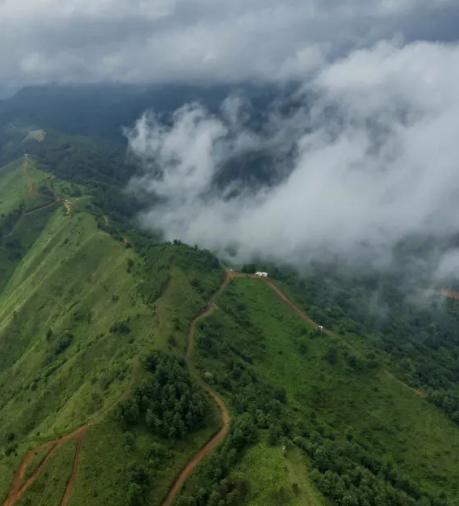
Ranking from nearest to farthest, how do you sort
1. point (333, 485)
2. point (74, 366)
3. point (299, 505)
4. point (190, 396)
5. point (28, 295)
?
point (299, 505)
point (333, 485)
point (190, 396)
point (74, 366)
point (28, 295)

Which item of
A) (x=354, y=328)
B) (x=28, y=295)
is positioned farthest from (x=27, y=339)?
(x=354, y=328)

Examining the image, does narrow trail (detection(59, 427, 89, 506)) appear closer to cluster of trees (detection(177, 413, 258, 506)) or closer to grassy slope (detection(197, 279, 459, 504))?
cluster of trees (detection(177, 413, 258, 506))

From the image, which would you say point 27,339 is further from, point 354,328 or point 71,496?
point 354,328

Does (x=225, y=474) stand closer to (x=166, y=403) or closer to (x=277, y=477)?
(x=277, y=477)

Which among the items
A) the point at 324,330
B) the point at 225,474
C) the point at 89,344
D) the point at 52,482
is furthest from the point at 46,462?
the point at 324,330

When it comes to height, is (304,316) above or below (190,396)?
above

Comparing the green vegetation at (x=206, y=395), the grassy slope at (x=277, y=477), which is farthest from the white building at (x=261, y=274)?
the grassy slope at (x=277, y=477)

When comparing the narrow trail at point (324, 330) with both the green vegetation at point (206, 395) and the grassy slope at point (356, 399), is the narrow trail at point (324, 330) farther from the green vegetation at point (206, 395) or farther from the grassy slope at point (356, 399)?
the grassy slope at point (356, 399)
